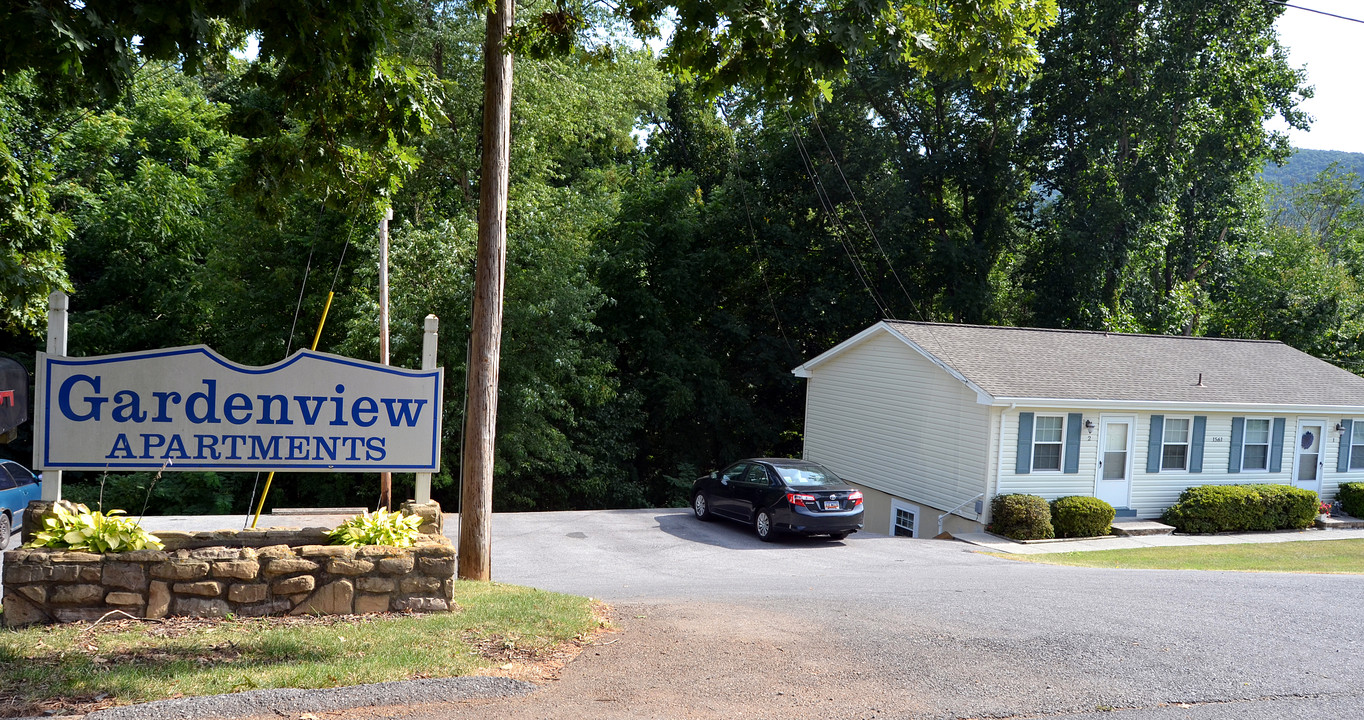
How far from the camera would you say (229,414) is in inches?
296

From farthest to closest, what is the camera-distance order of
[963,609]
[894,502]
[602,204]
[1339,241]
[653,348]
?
[1339,241] < [653,348] < [602,204] < [894,502] < [963,609]

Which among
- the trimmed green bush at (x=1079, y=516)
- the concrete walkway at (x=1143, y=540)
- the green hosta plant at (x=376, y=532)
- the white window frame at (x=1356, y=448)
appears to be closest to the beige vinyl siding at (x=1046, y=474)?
the trimmed green bush at (x=1079, y=516)

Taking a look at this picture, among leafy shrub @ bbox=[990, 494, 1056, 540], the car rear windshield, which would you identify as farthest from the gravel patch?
leafy shrub @ bbox=[990, 494, 1056, 540]

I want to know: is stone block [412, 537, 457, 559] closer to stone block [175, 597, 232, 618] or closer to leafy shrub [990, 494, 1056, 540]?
stone block [175, 597, 232, 618]

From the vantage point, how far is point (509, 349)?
22.1 m

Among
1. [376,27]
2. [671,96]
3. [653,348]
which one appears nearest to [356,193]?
[376,27]

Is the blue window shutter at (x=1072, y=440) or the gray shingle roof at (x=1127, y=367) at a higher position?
the gray shingle roof at (x=1127, y=367)

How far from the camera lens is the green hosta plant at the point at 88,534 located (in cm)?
667

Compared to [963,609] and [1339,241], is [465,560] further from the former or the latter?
[1339,241]

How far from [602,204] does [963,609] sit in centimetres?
1817

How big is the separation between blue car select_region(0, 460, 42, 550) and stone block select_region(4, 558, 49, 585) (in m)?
9.02

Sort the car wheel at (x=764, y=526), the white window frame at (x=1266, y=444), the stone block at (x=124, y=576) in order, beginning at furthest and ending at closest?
the white window frame at (x=1266, y=444)
the car wheel at (x=764, y=526)
the stone block at (x=124, y=576)

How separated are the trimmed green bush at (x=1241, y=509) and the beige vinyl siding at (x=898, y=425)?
4.87 m

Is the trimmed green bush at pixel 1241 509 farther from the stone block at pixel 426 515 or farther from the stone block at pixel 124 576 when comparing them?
the stone block at pixel 124 576
